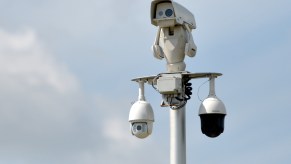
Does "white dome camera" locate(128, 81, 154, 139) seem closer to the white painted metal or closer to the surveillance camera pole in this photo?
the surveillance camera pole

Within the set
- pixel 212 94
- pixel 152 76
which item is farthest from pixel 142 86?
pixel 212 94

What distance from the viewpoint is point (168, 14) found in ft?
85.5

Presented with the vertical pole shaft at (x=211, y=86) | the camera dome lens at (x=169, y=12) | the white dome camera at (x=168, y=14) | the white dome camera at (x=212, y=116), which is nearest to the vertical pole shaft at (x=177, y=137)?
the white dome camera at (x=212, y=116)

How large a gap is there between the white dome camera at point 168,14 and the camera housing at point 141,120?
8.23ft

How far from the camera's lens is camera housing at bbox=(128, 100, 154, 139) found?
25922 millimetres

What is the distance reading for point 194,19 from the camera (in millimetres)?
26906

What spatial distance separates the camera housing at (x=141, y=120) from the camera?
2592cm

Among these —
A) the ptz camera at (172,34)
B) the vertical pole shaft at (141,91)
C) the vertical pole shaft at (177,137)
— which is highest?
the ptz camera at (172,34)

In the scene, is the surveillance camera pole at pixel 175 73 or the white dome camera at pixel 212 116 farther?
the surveillance camera pole at pixel 175 73

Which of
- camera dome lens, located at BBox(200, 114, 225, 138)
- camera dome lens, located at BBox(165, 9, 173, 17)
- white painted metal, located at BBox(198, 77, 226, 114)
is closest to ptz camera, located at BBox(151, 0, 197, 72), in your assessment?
camera dome lens, located at BBox(165, 9, 173, 17)

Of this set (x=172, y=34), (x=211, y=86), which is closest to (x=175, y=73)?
(x=211, y=86)

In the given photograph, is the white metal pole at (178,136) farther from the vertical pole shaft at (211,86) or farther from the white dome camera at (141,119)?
the vertical pole shaft at (211,86)

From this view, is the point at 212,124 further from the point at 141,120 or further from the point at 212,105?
the point at 141,120

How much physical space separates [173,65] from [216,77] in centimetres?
138
